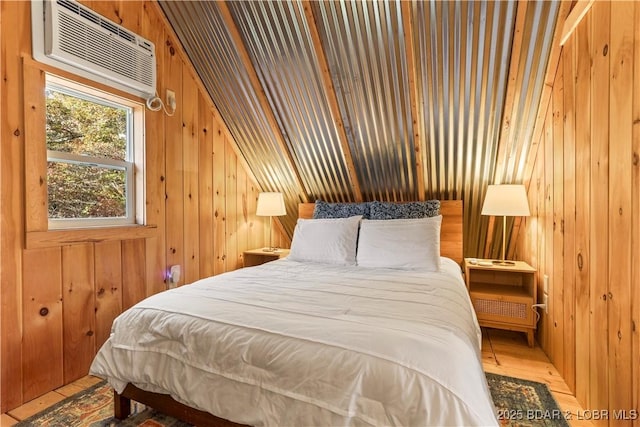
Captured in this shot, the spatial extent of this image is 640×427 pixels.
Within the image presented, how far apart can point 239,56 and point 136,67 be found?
0.72 meters

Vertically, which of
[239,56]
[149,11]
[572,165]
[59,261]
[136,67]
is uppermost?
[149,11]

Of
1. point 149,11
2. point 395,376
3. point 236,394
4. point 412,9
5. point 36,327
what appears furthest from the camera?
point 149,11

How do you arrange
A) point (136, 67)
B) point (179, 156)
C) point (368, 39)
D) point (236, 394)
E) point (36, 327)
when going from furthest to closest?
point (179, 156) → point (136, 67) → point (368, 39) → point (36, 327) → point (236, 394)

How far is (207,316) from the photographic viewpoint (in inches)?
47.5

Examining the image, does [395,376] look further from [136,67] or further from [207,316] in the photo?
[136,67]

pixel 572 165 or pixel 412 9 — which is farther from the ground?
pixel 412 9

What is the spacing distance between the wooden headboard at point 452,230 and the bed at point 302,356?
1.12 metres

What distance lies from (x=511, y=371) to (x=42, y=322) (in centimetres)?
280

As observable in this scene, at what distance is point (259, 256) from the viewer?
10.8 feet

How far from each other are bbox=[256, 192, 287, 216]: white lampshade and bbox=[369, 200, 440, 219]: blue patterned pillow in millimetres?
1018

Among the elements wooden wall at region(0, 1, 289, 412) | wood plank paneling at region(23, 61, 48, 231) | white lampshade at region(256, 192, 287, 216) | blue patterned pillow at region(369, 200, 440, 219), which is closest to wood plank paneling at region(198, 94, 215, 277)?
wooden wall at region(0, 1, 289, 412)

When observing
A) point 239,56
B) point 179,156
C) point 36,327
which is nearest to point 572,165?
point 239,56

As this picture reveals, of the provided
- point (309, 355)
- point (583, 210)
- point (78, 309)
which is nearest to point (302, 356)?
point (309, 355)

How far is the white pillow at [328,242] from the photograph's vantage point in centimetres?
235
